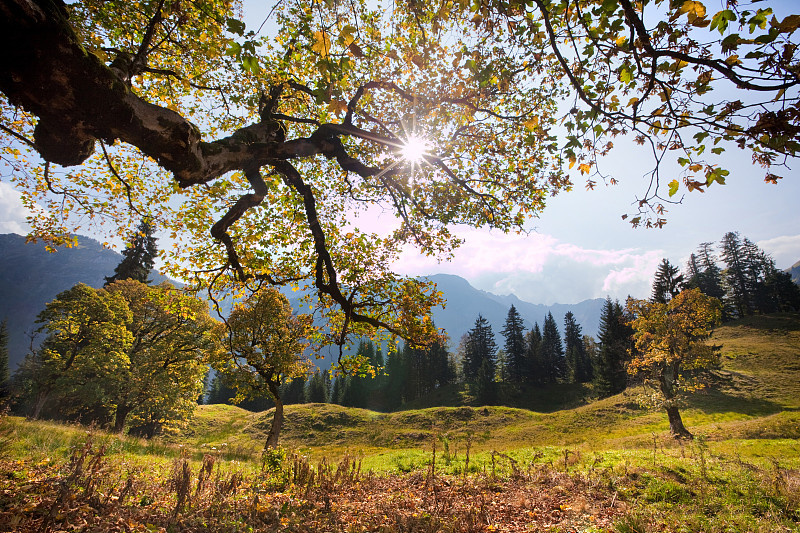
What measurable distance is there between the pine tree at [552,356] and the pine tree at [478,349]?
35.5 feet

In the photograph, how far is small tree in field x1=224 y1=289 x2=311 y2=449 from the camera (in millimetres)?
19078


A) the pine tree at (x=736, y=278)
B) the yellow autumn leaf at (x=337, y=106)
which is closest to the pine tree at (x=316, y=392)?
the yellow autumn leaf at (x=337, y=106)

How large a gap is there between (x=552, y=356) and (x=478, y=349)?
15841mm

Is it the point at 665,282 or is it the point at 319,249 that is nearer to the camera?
the point at 319,249

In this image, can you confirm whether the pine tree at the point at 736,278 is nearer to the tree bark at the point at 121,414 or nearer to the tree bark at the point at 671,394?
the tree bark at the point at 671,394

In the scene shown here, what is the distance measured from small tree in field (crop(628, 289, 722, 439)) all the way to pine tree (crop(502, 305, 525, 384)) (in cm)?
4632

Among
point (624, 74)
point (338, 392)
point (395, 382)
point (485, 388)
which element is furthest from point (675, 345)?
point (338, 392)

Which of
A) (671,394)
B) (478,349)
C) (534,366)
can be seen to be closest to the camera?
(671,394)

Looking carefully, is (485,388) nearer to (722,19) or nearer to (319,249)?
(319,249)

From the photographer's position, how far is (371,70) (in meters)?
8.16

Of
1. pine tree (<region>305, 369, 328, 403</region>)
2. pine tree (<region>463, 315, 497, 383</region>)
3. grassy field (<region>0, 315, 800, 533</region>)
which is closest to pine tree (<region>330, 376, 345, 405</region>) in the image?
pine tree (<region>305, 369, 328, 403</region>)

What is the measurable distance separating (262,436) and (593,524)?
117ft

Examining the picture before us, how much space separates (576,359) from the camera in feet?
217

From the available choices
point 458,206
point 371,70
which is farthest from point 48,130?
point 458,206
